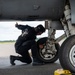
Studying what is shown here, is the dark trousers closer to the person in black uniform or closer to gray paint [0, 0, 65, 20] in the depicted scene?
the person in black uniform

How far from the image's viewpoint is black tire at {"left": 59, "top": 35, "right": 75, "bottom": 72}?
2768 mm

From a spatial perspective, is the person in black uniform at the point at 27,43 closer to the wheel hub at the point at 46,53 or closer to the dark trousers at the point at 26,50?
the dark trousers at the point at 26,50

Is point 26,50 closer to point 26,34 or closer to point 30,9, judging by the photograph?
point 26,34

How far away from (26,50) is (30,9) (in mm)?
1599

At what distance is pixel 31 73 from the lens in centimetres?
340

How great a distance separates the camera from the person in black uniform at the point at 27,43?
4.56m

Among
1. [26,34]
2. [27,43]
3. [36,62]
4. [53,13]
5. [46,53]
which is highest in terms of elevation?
[53,13]

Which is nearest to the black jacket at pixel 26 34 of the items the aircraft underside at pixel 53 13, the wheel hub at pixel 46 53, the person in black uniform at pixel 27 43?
the person in black uniform at pixel 27 43

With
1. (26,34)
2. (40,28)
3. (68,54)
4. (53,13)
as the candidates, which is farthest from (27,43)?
(68,54)

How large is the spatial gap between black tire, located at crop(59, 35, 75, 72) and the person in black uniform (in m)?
1.69

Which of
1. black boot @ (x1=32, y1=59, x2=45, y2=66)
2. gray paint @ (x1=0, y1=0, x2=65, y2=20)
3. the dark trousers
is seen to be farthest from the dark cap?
gray paint @ (x1=0, y1=0, x2=65, y2=20)

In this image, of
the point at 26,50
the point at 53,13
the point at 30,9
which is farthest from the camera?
the point at 26,50

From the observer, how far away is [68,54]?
2797mm

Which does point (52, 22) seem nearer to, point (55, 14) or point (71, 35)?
point (55, 14)
